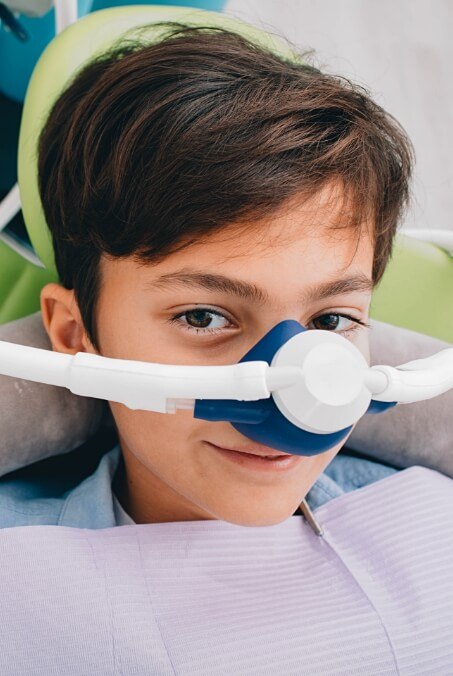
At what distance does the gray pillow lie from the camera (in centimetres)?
82

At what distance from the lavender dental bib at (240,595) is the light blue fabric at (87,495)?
0.15 ft

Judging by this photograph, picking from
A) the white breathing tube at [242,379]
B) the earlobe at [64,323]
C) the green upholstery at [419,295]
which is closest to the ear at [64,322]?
the earlobe at [64,323]

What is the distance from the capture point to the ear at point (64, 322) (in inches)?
31.3

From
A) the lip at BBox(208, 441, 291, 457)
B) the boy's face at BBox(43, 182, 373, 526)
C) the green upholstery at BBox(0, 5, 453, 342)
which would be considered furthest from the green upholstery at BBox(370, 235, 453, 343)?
the lip at BBox(208, 441, 291, 457)

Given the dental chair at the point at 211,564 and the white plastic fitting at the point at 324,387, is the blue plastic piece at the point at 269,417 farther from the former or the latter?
the dental chair at the point at 211,564

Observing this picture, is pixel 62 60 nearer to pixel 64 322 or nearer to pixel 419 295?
Answer: pixel 64 322

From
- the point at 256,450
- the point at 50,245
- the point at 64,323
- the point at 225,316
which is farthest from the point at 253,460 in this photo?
the point at 50,245

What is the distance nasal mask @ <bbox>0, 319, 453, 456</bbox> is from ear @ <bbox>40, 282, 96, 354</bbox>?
8.5 inches

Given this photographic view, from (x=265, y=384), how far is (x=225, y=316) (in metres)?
0.12

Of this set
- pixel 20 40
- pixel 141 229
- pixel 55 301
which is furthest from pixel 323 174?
pixel 20 40

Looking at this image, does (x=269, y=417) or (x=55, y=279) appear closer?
(x=269, y=417)

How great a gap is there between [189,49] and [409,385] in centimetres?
39

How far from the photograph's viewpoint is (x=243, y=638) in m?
0.70

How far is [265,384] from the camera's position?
0.56m
